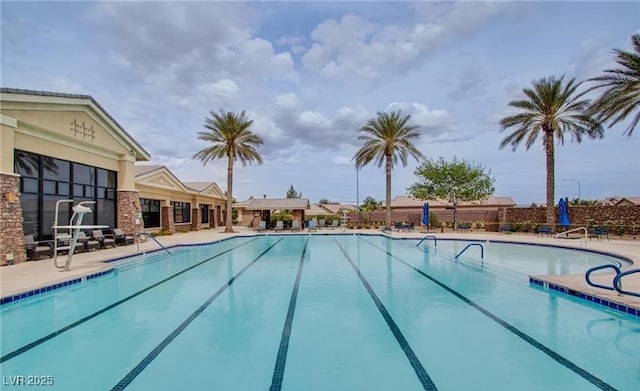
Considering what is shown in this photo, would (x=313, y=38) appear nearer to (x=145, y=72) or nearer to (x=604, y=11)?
(x=145, y=72)

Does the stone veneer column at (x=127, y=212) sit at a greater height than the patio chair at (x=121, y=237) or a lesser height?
greater

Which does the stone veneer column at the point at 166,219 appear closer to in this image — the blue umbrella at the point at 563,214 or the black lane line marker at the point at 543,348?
the black lane line marker at the point at 543,348

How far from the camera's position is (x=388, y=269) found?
12039mm

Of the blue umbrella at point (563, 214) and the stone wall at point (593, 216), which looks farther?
the stone wall at point (593, 216)

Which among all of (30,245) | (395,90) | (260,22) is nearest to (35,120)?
(30,245)

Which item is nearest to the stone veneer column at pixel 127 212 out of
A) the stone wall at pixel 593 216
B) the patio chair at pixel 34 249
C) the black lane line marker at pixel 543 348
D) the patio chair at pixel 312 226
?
the patio chair at pixel 34 249

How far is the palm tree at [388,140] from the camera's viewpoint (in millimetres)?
28625

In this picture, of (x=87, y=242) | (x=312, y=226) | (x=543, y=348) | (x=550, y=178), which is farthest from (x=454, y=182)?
(x=543, y=348)

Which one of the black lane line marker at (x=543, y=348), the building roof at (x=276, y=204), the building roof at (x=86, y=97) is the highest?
the building roof at (x=86, y=97)

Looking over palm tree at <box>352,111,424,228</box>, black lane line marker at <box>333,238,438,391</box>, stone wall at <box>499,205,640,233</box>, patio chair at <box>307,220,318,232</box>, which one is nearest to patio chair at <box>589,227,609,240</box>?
stone wall at <box>499,205,640,233</box>

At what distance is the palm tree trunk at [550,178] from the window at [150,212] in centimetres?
2470

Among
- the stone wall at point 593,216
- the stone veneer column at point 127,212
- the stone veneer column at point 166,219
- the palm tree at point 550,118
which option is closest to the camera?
the stone veneer column at point 127,212

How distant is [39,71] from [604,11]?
20.4 m

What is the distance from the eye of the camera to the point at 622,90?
1639cm
